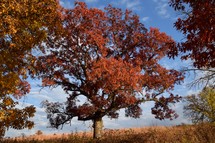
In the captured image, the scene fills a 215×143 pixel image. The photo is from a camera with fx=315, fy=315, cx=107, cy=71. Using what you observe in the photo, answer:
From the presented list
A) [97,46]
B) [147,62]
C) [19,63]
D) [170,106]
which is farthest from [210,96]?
[19,63]

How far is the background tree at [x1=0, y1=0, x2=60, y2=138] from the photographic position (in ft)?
43.5

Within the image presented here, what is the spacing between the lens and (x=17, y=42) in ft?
47.1

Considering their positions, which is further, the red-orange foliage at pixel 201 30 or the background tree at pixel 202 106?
the background tree at pixel 202 106

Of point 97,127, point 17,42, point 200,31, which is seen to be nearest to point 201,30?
point 200,31

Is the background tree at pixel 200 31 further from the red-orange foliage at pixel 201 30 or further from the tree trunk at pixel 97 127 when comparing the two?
the tree trunk at pixel 97 127

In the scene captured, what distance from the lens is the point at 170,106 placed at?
92.1 feet

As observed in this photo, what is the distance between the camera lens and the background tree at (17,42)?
13.3 m

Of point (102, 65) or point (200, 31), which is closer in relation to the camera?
point (200, 31)

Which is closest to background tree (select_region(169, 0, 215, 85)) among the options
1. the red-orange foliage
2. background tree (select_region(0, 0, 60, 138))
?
the red-orange foliage

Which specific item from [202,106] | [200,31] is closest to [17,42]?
[200,31]

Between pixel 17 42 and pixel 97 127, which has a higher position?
pixel 17 42

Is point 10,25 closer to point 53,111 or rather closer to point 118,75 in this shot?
point 118,75

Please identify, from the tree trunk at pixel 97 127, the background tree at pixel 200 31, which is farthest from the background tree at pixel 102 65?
the background tree at pixel 200 31

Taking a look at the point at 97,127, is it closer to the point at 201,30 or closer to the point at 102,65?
the point at 102,65
